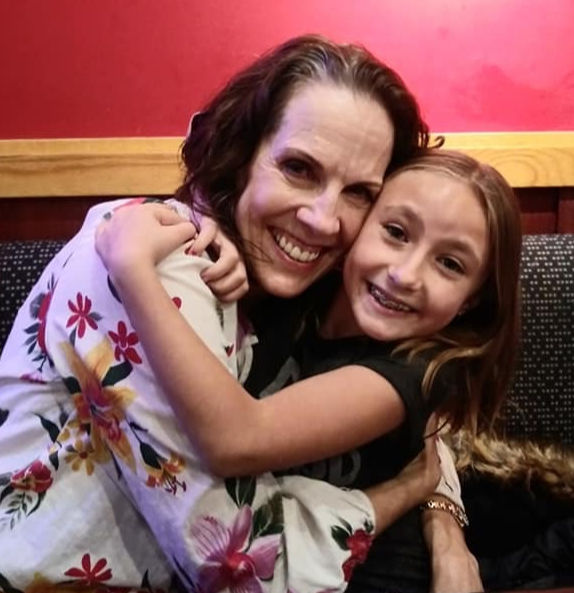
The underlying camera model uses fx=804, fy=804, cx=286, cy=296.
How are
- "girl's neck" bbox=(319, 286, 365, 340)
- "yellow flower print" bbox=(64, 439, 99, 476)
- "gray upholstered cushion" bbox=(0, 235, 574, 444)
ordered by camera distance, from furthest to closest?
"gray upholstered cushion" bbox=(0, 235, 574, 444) < "girl's neck" bbox=(319, 286, 365, 340) < "yellow flower print" bbox=(64, 439, 99, 476)

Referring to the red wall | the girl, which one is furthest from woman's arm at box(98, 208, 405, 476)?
the red wall

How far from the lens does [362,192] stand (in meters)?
1.16

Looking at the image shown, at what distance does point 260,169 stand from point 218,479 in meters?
0.44

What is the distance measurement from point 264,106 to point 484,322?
464 millimetres

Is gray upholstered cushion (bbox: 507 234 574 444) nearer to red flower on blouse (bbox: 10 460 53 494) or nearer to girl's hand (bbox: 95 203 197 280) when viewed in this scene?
girl's hand (bbox: 95 203 197 280)

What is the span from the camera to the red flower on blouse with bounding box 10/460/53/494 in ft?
3.28

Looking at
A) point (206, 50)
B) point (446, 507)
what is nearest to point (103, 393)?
point (446, 507)

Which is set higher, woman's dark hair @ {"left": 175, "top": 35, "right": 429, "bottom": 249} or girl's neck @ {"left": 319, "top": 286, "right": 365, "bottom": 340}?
woman's dark hair @ {"left": 175, "top": 35, "right": 429, "bottom": 249}

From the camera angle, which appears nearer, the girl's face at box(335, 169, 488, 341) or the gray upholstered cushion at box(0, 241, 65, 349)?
the girl's face at box(335, 169, 488, 341)

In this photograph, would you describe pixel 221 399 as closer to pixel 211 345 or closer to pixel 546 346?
pixel 211 345

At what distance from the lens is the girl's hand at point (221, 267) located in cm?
101

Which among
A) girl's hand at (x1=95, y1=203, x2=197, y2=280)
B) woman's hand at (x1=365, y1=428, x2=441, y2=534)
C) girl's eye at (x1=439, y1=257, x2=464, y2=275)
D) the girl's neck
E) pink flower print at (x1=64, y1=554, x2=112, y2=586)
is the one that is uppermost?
girl's hand at (x1=95, y1=203, x2=197, y2=280)

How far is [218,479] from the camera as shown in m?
0.92

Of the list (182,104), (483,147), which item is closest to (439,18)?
(483,147)
